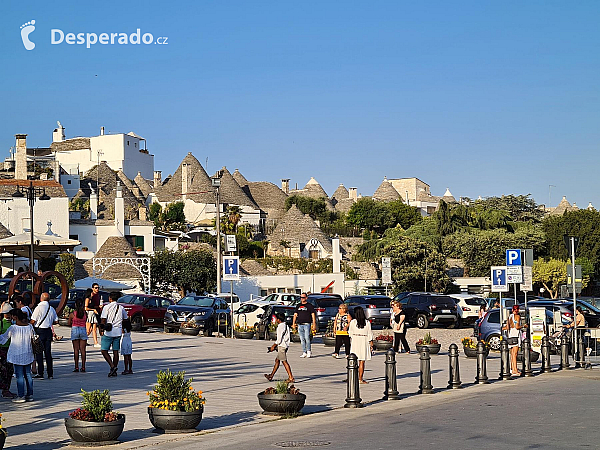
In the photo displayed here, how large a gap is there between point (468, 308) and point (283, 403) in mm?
27051

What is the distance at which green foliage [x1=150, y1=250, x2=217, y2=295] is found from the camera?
170ft

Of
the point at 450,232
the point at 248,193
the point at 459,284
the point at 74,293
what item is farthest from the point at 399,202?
the point at 74,293

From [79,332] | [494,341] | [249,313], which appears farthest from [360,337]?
[249,313]

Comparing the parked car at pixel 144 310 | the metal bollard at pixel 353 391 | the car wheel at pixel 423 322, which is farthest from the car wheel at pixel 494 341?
the parked car at pixel 144 310

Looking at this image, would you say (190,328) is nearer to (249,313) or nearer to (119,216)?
(249,313)

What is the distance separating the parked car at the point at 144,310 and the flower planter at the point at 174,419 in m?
22.1

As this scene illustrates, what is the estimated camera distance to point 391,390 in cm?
1475

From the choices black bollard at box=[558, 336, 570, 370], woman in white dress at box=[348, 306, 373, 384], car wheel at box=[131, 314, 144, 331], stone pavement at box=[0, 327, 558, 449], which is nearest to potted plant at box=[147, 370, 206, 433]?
stone pavement at box=[0, 327, 558, 449]

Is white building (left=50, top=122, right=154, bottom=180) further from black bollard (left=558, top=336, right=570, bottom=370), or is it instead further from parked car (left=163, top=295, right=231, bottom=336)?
black bollard (left=558, top=336, right=570, bottom=370)

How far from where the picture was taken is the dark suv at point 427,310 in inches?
1430

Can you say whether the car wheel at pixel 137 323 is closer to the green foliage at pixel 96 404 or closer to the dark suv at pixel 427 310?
the dark suv at pixel 427 310

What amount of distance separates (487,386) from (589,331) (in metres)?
8.88

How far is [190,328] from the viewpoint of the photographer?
31.1 metres

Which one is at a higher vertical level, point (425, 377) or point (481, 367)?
point (425, 377)
